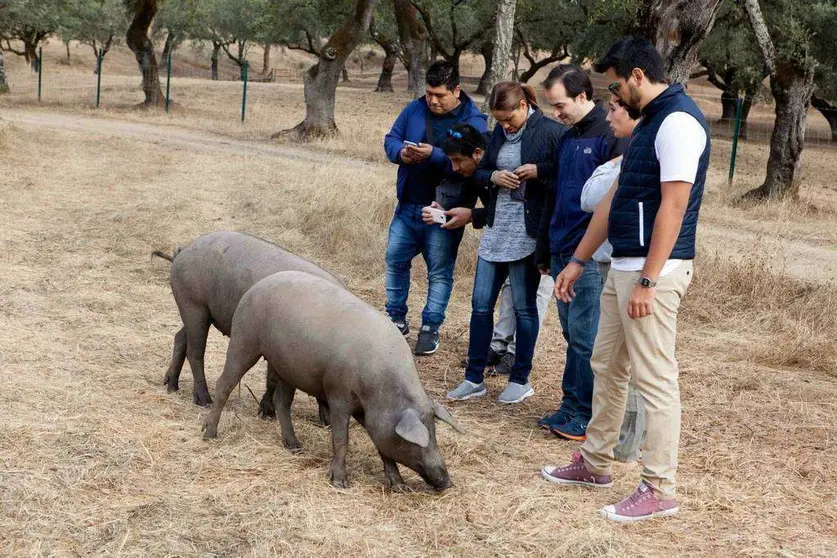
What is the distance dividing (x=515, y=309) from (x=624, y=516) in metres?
Result: 1.87

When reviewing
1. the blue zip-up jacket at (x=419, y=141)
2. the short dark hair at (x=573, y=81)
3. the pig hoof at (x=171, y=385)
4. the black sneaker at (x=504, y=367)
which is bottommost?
the pig hoof at (x=171, y=385)

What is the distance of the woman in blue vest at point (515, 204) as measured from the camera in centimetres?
564

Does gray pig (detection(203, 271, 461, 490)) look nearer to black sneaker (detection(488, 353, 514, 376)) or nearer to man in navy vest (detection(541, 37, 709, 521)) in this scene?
man in navy vest (detection(541, 37, 709, 521))

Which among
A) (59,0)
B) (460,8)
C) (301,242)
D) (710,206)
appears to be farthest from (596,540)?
(460,8)

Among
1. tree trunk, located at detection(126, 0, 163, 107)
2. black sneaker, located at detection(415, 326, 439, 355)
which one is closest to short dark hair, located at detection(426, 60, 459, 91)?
black sneaker, located at detection(415, 326, 439, 355)

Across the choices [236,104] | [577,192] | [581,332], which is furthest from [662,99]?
[236,104]

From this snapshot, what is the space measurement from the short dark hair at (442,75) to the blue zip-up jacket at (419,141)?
A: 29 cm

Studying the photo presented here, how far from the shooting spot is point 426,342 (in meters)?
7.16

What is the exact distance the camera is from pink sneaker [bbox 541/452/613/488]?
4754 mm

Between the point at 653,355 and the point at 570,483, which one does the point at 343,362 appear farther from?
the point at 653,355

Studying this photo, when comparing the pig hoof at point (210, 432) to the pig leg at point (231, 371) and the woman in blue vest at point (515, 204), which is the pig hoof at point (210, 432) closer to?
the pig leg at point (231, 371)

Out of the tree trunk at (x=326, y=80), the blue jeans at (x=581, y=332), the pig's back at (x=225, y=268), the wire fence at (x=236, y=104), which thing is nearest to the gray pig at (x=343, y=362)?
the pig's back at (x=225, y=268)

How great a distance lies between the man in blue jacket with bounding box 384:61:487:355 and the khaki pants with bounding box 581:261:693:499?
2.43 meters

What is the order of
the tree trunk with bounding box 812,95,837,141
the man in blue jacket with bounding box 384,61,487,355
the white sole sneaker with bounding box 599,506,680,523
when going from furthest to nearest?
1. the tree trunk with bounding box 812,95,837,141
2. the man in blue jacket with bounding box 384,61,487,355
3. the white sole sneaker with bounding box 599,506,680,523
